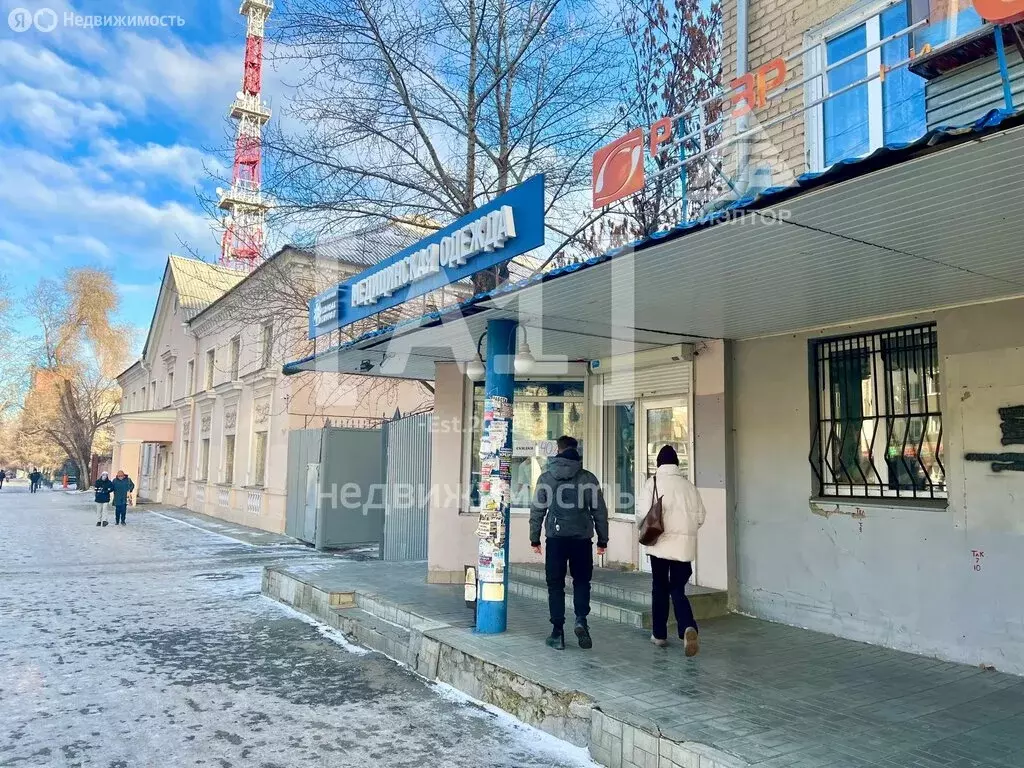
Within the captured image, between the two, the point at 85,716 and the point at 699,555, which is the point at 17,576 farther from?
the point at 699,555

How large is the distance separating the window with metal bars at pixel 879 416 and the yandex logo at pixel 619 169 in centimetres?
270

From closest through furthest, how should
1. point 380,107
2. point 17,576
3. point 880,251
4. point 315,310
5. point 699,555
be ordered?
point 880,251, point 699,555, point 315,310, point 17,576, point 380,107

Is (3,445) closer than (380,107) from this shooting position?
No

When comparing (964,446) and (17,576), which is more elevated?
(964,446)

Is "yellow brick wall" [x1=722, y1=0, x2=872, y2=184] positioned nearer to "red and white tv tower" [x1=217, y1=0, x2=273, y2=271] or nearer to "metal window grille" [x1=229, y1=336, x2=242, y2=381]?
"red and white tv tower" [x1=217, y1=0, x2=273, y2=271]

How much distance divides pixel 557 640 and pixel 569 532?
87cm

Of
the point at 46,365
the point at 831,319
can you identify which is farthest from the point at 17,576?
the point at 46,365

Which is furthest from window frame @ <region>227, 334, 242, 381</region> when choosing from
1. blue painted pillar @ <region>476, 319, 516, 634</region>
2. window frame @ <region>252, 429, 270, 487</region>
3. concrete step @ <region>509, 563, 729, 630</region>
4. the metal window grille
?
blue painted pillar @ <region>476, 319, 516, 634</region>

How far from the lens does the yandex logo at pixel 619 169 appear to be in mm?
7793

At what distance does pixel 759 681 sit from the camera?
495 centimetres

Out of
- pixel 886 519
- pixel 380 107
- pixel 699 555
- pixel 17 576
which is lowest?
pixel 17 576

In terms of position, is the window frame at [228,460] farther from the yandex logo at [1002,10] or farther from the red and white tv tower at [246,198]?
the yandex logo at [1002,10]

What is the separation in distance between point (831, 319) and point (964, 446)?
1.46 metres

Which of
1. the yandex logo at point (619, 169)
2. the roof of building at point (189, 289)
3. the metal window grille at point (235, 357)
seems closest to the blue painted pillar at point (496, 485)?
the yandex logo at point (619, 169)
